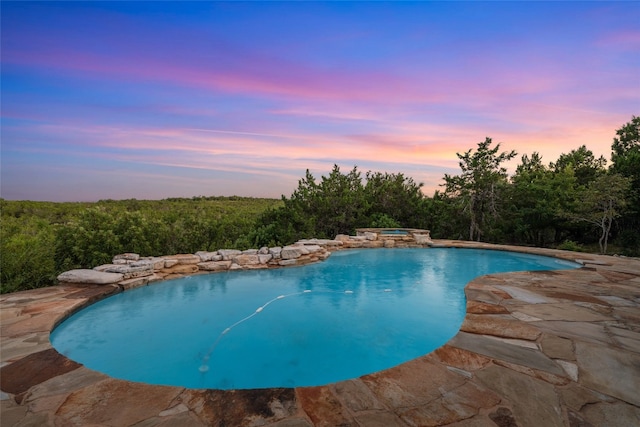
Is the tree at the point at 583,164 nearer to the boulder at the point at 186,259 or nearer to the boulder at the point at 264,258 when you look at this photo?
the boulder at the point at 264,258

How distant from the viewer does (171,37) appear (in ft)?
23.9

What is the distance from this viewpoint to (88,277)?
4727mm

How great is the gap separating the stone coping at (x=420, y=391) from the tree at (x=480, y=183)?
9.70m

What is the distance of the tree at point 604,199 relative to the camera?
10164mm

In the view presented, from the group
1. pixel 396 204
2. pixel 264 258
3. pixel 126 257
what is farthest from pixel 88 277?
pixel 396 204

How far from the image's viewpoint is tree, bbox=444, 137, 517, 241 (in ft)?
38.8

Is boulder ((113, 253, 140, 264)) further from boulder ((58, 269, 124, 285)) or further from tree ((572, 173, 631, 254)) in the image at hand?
tree ((572, 173, 631, 254))

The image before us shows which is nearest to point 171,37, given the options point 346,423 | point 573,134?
point 346,423

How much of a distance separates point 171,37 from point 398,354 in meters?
8.92

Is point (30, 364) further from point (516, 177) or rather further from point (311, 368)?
point (516, 177)

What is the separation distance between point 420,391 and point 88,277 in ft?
17.8

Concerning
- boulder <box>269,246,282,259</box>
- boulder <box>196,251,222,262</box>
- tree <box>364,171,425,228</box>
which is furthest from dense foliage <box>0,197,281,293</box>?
tree <box>364,171,425,228</box>

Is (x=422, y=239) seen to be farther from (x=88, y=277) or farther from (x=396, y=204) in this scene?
(x=88, y=277)

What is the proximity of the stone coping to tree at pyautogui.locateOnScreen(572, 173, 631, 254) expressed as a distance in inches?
399
